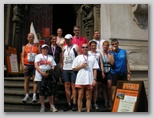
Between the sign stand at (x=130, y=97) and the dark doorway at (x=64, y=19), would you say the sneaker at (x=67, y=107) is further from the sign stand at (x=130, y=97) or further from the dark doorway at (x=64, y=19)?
the dark doorway at (x=64, y=19)

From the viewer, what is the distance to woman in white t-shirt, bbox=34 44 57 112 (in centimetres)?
383

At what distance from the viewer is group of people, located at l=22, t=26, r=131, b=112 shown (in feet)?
12.5

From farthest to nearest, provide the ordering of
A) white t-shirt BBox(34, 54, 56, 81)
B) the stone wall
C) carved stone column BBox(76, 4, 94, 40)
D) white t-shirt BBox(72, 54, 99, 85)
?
carved stone column BBox(76, 4, 94, 40), the stone wall, white t-shirt BBox(34, 54, 56, 81), white t-shirt BBox(72, 54, 99, 85)

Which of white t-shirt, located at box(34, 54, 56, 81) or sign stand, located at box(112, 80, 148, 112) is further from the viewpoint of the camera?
white t-shirt, located at box(34, 54, 56, 81)

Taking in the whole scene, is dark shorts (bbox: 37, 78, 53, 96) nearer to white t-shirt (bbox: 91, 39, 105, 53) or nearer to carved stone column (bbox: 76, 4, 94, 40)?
white t-shirt (bbox: 91, 39, 105, 53)

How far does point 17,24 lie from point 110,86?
8.31 ft

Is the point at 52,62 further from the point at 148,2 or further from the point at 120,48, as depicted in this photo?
the point at 148,2

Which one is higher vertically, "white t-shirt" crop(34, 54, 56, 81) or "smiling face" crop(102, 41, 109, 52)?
"smiling face" crop(102, 41, 109, 52)

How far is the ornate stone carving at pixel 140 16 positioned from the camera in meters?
4.17

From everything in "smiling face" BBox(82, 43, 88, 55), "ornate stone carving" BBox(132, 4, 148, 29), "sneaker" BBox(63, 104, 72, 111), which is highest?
"ornate stone carving" BBox(132, 4, 148, 29)

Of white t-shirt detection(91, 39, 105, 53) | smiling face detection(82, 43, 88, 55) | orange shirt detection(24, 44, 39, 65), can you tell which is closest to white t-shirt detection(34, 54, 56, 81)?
orange shirt detection(24, 44, 39, 65)

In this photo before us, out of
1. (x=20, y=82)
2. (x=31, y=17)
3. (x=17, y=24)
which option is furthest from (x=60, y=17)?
(x=20, y=82)

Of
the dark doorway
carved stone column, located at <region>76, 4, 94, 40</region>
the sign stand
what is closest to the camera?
the sign stand

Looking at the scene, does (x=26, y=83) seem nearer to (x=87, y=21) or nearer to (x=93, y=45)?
(x=93, y=45)
